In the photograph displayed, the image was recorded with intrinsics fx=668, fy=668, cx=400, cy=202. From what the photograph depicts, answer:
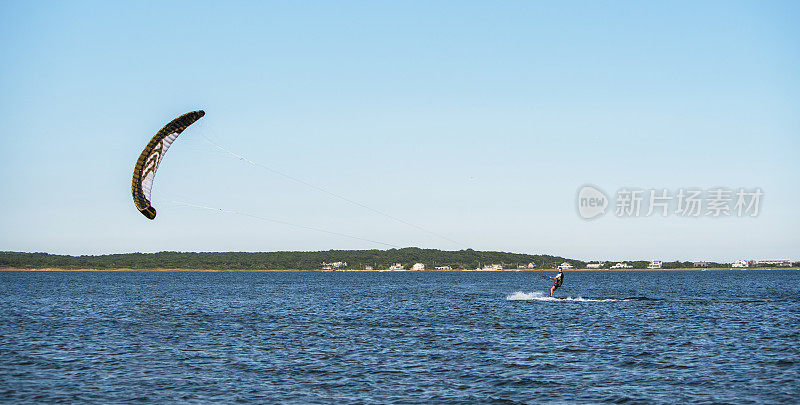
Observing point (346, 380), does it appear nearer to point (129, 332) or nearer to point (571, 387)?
point (571, 387)

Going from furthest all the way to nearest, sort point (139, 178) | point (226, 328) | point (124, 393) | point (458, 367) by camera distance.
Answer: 1. point (226, 328)
2. point (139, 178)
3. point (458, 367)
4. point (124, 393)

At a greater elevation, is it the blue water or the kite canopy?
the kite canopy

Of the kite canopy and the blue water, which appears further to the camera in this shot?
the kite canopy

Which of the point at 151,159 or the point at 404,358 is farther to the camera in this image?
the point at 151,159

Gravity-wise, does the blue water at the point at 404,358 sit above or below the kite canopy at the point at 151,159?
below

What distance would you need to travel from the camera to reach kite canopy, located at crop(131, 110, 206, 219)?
3456 centimetres

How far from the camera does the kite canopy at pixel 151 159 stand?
34.6 m

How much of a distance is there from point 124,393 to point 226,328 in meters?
17.7

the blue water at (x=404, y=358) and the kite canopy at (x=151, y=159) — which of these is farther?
the kite canopy at (x=151, y=159)

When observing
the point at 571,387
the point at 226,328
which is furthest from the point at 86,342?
the point at 571,387

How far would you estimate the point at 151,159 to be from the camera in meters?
35.4

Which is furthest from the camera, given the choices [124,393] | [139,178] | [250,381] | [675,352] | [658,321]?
[658,321]

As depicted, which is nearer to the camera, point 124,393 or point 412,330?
point 124,393

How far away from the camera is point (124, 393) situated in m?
20.4
